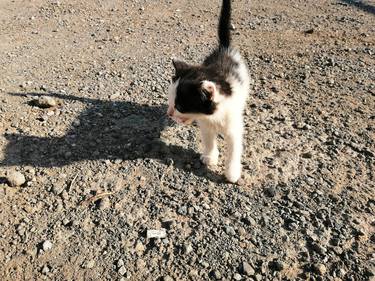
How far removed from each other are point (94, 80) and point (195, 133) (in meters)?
1.78

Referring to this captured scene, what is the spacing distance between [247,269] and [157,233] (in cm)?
73

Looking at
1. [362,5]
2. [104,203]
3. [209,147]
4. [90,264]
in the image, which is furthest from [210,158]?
[362,5]

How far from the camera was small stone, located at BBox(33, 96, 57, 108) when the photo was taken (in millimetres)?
4402

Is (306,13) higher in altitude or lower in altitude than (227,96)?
lower

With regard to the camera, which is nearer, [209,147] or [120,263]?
[120,263]

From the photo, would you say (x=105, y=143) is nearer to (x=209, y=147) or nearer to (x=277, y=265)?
(x=209, y=147)

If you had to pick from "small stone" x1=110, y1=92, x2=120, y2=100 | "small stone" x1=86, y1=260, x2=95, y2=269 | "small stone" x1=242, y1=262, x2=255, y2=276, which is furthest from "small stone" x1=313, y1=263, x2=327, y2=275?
"small stone" x1=110, y1=92, x2=120, y2=100

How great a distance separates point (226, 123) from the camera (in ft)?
10.6

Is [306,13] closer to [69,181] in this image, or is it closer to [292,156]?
[292,156]

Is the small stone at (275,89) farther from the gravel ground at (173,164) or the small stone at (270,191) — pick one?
the small stone at (270,191)

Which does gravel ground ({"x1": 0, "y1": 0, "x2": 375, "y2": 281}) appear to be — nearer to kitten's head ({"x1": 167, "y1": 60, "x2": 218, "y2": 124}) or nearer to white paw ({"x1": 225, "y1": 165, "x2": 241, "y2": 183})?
white paw ({"x1": 225, "y1": 165, "x2": 241, "y2": 183})

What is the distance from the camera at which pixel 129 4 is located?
7363mm

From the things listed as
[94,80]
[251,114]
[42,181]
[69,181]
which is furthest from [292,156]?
[94,80]

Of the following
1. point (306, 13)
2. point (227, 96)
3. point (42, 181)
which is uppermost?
point (227, 96)
